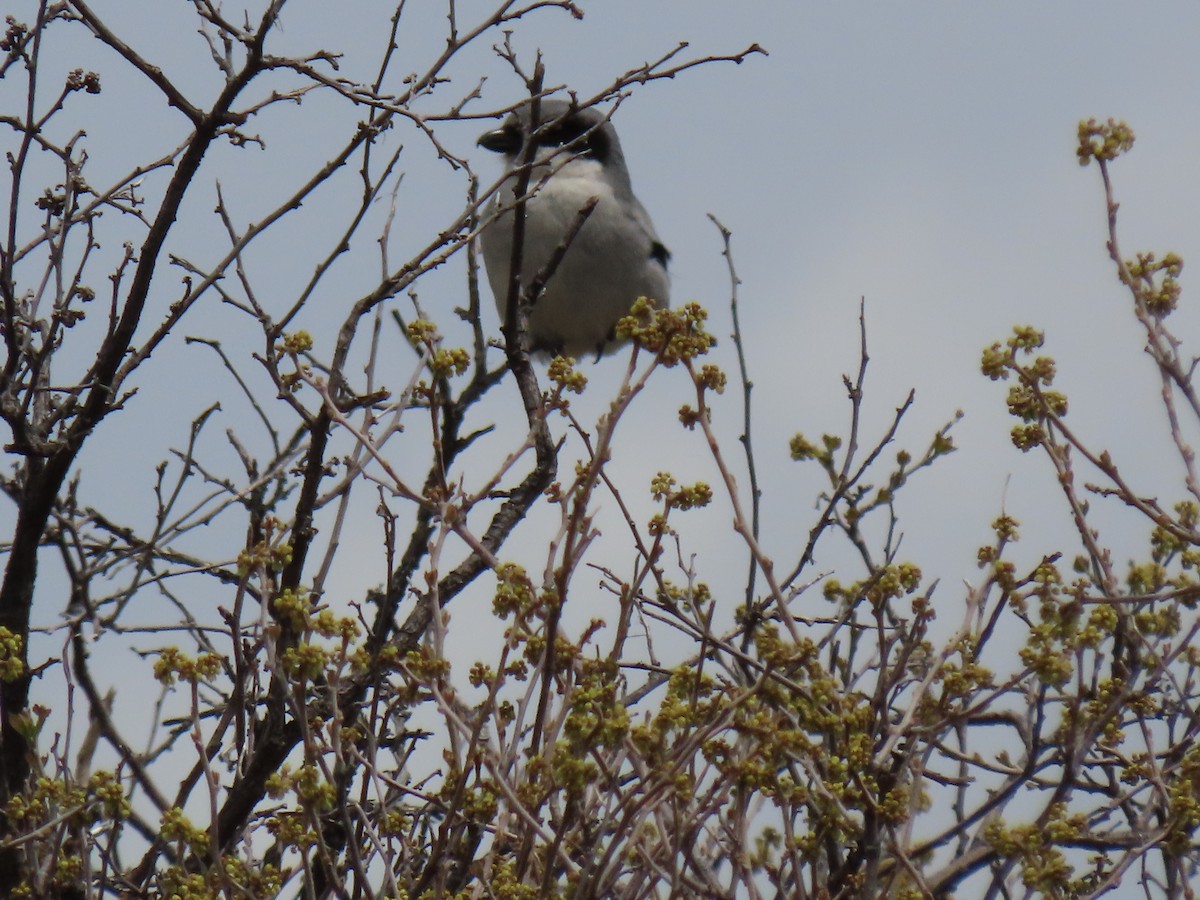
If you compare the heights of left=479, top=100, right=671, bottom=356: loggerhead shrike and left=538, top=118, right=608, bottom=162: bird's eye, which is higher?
left=538, top=118, right=608, bottom=162: bird's eye

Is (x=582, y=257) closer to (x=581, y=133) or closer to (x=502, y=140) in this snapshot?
(x=581, y=133)

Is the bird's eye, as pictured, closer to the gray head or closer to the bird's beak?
the gray head

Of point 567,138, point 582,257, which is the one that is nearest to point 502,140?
point 567,138

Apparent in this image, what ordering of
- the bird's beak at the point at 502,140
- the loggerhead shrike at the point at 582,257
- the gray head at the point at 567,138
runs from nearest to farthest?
the loggerhead shrike at the point at 582,257, the gray head at the point at 567,138, the bird's beak at the point at 502,140

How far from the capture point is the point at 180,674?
Answer: 271 cm

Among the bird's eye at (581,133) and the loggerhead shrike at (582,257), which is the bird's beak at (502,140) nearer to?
the bird's eye at (581,133)

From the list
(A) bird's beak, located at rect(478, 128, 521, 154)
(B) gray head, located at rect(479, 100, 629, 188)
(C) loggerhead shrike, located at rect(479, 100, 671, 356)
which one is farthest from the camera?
(A) bird's beak, located at rect(478, 128, 521, 154)

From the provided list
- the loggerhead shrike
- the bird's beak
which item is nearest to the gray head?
the bird's beak

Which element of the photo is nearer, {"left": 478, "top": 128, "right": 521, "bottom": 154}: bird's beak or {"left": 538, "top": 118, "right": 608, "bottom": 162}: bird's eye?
{"left": 538, "top": 118, "right": 608, "bottom": 162}: bird's eye

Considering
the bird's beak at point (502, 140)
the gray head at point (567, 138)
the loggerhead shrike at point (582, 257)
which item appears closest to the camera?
the loggerhead shrike at point (582, 257)

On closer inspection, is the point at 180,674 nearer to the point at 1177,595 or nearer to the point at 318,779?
the point at 318,779

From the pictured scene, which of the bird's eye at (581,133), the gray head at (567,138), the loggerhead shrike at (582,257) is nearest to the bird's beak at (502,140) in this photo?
the gray head at (567,138)

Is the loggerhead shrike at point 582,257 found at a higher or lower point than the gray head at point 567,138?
lower

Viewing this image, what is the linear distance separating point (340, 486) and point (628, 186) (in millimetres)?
4219
